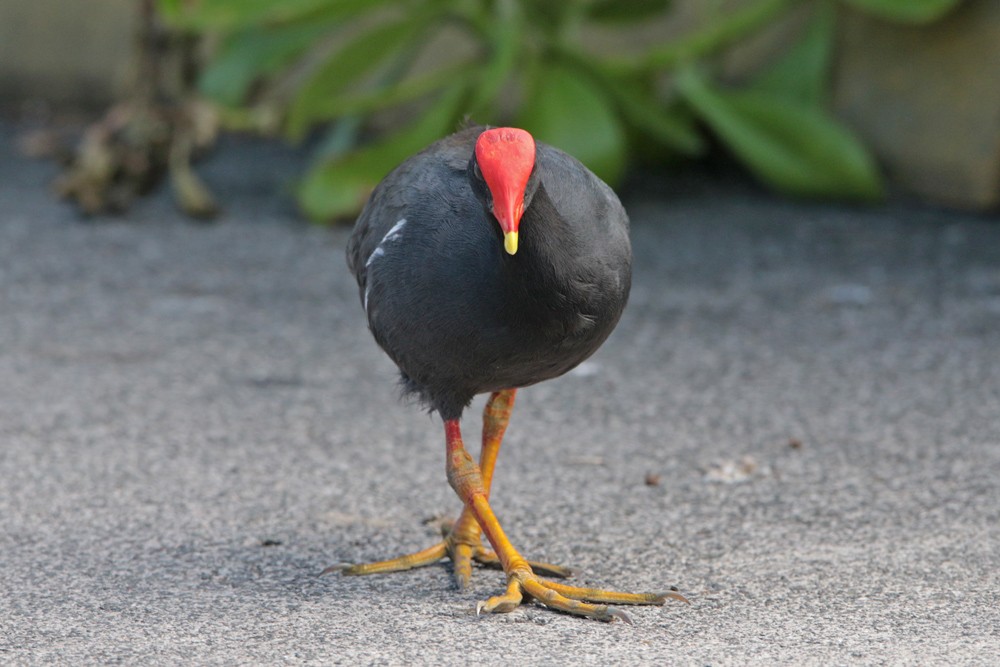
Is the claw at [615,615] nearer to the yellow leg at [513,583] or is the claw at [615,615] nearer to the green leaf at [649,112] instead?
the yellow leg at [513,583]

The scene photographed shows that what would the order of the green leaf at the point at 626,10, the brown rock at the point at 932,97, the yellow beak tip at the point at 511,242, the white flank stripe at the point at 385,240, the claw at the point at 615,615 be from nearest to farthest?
1. the yellow beak tip at the point at 511,242
2. the claw at the point at 615,615
3. the white flank stripe at the point at 385,240
4. the brown rock at the point at 932,97
5. the green leaf at the point at 626,10

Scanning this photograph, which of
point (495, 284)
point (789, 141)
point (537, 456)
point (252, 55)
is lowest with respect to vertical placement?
point (537, 456)

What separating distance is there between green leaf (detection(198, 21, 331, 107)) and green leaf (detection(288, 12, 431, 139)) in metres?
0.44

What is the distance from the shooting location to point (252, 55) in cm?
715

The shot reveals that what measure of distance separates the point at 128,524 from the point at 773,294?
3354 mm

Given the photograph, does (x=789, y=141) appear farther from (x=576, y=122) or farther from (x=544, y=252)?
(x=544, y=252)

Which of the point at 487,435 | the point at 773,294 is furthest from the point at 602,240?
the point at 773,294

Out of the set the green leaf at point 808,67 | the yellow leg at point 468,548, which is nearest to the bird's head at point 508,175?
the yellow leg at point 468,548

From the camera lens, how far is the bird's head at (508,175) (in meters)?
2.65

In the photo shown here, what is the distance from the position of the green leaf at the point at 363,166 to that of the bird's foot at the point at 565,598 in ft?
12.7

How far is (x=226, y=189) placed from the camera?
309 inches

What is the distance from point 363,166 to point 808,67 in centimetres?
261

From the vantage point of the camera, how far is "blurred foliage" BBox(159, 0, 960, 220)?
661 cm

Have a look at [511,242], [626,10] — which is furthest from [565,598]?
[626,10]
